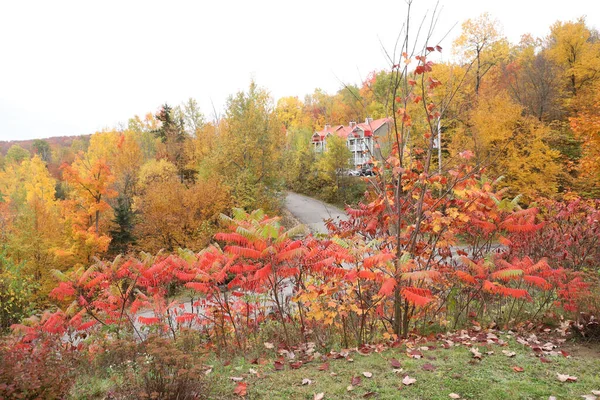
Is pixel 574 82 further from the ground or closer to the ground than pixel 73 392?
further from the ground

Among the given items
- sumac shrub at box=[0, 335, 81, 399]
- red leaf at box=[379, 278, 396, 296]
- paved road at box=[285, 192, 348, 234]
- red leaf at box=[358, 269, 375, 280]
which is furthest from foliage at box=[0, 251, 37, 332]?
paved road at box=[285, 192, 348, 234]

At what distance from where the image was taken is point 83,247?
2294 centimetres

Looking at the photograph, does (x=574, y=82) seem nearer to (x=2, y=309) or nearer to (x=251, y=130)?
(x=251, y=130)

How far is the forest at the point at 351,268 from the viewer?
5.43m

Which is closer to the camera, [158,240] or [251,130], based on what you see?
[158,240]

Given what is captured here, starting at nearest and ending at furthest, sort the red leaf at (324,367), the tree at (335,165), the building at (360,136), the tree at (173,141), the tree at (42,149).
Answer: the red leaf at (324,367) < the building at (360,136) < the tree at (335,165) < the tree at (173,141) < the tree at (42,149)

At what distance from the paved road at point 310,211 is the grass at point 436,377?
939 inches

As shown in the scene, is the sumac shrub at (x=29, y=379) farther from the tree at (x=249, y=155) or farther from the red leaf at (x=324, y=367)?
the tree at (x=249, y=155)

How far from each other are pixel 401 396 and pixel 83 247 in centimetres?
2355

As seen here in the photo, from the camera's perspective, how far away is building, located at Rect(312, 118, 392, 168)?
6.61 meters

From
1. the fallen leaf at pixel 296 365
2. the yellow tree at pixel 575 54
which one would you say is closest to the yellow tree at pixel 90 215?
the fallen leaf at pixel 296 365

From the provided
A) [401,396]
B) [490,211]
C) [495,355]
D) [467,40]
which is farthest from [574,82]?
[401,396]

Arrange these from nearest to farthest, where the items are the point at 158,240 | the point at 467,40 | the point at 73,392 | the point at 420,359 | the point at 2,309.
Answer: the point at 73,392 → the point at 420,359 → the point at 2,309 → the point at 158,240 → the point at 467,40

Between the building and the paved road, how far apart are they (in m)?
5.11
